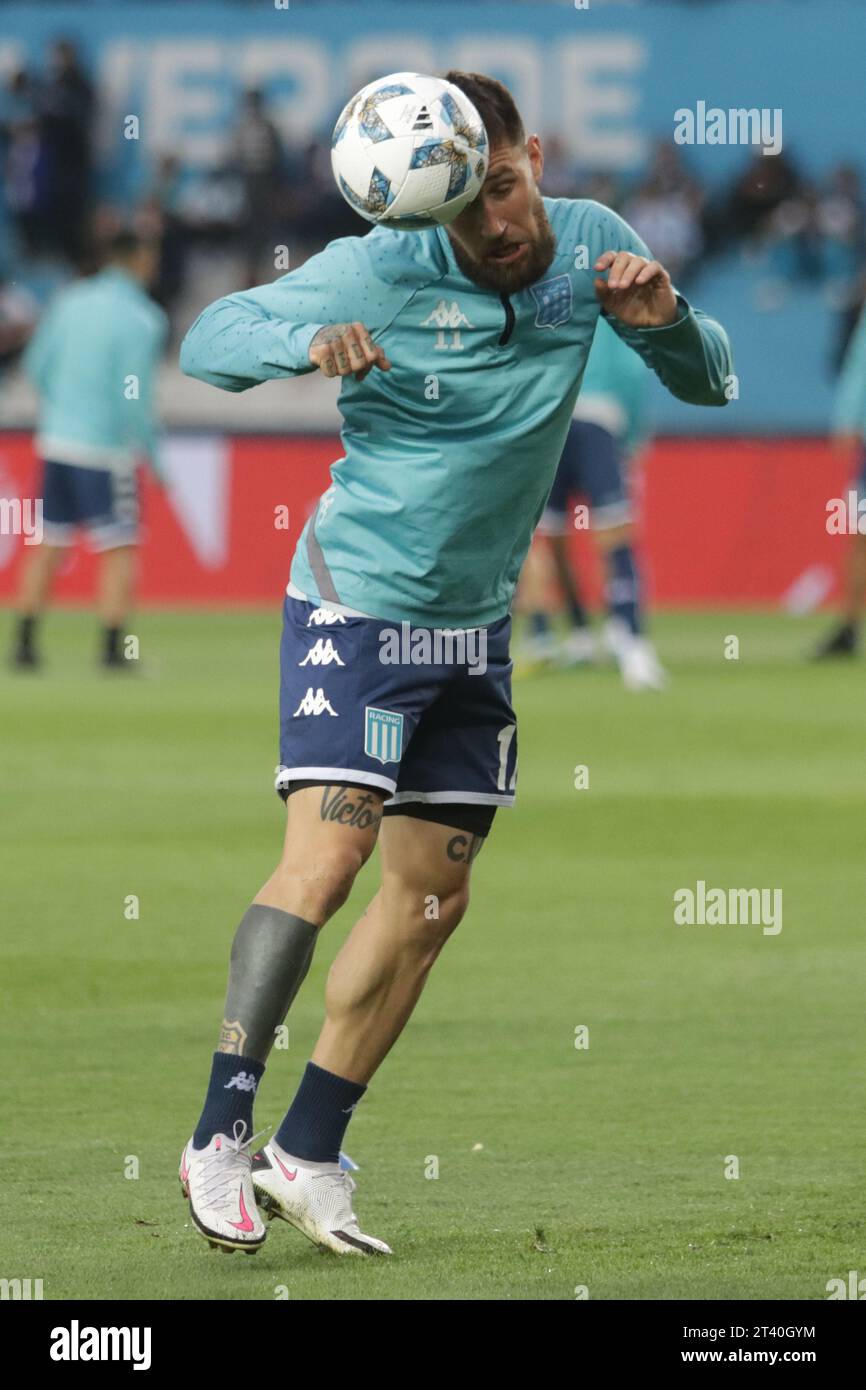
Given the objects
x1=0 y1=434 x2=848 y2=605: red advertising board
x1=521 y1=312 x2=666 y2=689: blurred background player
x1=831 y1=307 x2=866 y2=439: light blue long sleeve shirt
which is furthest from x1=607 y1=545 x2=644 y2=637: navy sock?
x1=0 y1=434 x2=848 y2=605: red advertising board

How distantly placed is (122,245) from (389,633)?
12.9 metres

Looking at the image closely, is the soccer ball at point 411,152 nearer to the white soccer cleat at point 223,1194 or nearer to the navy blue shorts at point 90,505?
the white soccer cleat at point 223,1194

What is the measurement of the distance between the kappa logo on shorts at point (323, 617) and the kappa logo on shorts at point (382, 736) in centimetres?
21

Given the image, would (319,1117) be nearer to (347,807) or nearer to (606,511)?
(347,807)

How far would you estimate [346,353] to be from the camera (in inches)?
193

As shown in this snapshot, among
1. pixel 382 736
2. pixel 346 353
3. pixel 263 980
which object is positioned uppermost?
pixel 346 353

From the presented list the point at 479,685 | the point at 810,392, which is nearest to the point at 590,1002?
the point at 479,685

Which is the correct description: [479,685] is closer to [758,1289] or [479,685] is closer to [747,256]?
[758,1289]

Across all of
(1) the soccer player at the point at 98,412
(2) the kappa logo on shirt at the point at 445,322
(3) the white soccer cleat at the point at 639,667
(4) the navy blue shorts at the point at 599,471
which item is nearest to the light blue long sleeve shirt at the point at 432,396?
(2) the kappa logo on shirt at the point at 445,322

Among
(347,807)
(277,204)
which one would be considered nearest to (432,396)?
(347,807)

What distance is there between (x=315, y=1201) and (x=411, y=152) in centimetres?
208

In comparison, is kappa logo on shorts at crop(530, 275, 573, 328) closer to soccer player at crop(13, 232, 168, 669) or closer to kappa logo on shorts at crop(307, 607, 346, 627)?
kappa logo on shorts at crop(307, 607, 346, 627)

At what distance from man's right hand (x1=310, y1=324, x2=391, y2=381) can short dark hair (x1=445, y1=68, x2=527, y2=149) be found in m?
0.55
